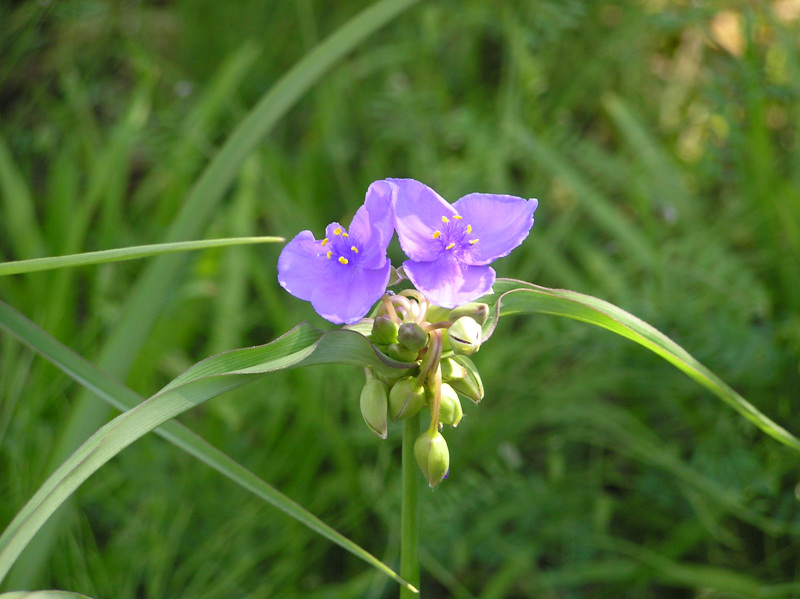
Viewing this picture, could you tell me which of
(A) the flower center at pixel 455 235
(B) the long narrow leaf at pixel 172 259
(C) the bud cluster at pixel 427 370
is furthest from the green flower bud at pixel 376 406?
(B) the long narrow leaf at pixel 172 259

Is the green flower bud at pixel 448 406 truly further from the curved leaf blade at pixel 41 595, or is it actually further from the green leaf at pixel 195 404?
the curved leaf blade at pixel 41 595

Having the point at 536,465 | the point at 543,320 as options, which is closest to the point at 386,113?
the point at 543,320

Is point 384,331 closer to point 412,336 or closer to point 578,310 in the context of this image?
point 412,336

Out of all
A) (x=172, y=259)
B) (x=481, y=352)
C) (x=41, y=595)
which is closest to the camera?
(x=41, y=595)

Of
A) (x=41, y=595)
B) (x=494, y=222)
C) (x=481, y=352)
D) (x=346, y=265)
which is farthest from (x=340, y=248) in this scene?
(x=481, y=352)

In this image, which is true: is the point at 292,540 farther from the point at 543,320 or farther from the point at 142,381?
the point at 543,320

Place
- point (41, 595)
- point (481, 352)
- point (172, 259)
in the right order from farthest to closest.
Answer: point (481, 352), point (172, 259), point (41, 595)
